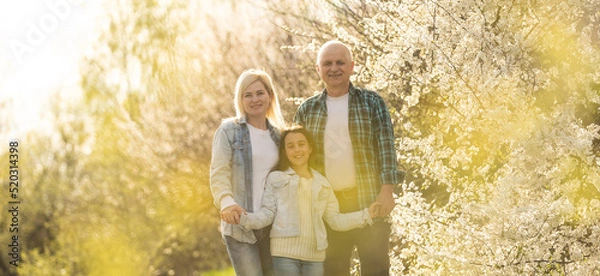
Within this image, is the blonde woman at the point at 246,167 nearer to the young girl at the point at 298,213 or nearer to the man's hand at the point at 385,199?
the young girl at the point at 298,213

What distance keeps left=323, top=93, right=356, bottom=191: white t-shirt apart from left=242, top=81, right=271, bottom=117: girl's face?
0.40m

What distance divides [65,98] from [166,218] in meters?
3.52

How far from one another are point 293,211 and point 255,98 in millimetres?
636

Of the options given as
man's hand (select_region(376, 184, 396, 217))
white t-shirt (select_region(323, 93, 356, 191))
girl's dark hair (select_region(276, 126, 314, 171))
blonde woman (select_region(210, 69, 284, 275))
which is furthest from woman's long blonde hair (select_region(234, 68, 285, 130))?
man's hand (select_region(376, 184, 396, 217))

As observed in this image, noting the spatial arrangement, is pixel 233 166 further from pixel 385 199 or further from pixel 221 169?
pixel 385 199

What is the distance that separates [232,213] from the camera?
13.0ft

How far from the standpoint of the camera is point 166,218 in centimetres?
1791

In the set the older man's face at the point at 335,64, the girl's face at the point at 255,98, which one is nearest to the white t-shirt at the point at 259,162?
the girl's face at the point at 255,98

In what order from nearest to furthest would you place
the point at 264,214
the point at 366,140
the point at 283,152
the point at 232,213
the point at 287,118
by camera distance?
the point at 232,213, the point at 264,214, the point at 283,152, the point at 366,140, the point at 287,118

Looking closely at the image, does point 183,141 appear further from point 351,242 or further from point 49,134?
point 351,242

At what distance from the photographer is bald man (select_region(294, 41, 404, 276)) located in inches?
169

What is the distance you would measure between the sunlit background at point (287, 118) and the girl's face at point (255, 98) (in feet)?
5.13

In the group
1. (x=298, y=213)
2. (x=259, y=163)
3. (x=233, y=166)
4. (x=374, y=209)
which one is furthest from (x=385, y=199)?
(x=233, y=166)

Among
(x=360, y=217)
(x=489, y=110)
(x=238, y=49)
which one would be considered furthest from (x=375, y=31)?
(x=238, y=49)
